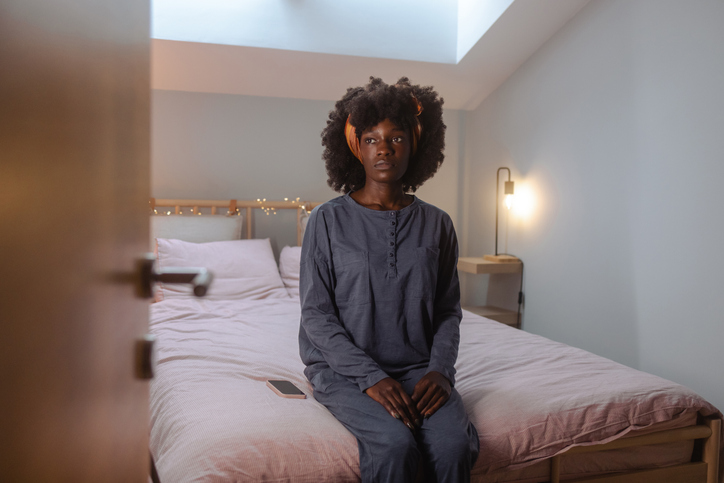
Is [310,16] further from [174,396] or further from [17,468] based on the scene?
[17,468]

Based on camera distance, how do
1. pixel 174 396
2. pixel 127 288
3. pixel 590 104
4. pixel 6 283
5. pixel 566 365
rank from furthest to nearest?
1. pixel 590 104
2. pixel 566 365
3. pixel 174 396
4. pixel 127 288
5. pixel 6 283

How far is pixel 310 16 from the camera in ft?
10.2

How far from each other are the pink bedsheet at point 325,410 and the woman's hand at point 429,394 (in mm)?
141

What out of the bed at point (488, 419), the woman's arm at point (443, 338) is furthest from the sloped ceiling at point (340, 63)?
the woman's arm at point (443, 338)

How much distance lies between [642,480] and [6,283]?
1.62 meters

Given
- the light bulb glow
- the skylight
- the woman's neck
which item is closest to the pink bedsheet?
the woman's neck

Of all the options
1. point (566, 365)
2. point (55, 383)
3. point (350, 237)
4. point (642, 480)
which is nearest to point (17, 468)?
point (55, 383)

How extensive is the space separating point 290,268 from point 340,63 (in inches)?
51.6

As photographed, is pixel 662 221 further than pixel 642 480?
Yes

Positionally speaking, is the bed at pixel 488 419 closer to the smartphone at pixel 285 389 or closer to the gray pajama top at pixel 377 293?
the smartphone at pixel 285 389

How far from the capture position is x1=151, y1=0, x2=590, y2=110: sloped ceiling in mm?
3025

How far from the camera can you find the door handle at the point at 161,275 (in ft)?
1.41

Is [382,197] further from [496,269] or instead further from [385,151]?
[496,269]

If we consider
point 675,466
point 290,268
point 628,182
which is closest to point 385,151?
point 675,466
